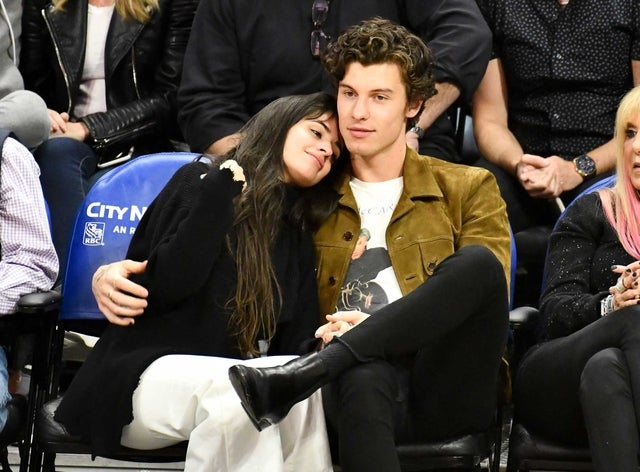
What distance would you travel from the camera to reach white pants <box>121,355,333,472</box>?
2971mm

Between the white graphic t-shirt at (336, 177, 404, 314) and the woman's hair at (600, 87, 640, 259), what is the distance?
57 centimetres

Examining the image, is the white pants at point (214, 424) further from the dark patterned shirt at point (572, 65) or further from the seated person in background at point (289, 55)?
the dark patterned shirt at point (572, 65)

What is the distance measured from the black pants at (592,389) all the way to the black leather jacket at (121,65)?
5.62ft

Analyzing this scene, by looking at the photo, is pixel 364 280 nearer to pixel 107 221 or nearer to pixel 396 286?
pixel 396 286

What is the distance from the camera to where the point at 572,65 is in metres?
4.34

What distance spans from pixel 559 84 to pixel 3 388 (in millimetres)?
2066

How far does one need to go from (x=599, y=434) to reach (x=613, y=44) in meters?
1.78

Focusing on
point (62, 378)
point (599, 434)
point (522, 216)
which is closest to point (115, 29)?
point (62, 378)

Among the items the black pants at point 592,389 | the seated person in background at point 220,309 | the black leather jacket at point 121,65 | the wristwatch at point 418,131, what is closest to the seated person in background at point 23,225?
the seated person in background at point 220,309

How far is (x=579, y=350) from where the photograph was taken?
3203 mm

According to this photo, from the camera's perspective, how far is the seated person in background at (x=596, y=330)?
9.77 ft

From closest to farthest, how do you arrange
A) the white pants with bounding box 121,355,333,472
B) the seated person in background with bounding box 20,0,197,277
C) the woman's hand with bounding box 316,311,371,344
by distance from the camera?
the white pants with bounding box 121,355,333,472 < the woman's hand with bounding box 316,311,371,344 < the seated person in background with bounding box 20,0,197,277

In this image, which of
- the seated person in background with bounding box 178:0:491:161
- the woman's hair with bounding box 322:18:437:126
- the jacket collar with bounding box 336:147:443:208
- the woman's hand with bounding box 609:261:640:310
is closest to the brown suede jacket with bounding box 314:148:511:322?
A: the jacket collar with bounding box 336:147:443:208

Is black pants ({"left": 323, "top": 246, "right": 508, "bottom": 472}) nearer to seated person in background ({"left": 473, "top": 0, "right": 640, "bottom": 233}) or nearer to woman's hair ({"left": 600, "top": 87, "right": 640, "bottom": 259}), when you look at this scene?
woman's hair ({"left": 600, "top": 87, "right": 640, "bottom": 259})
